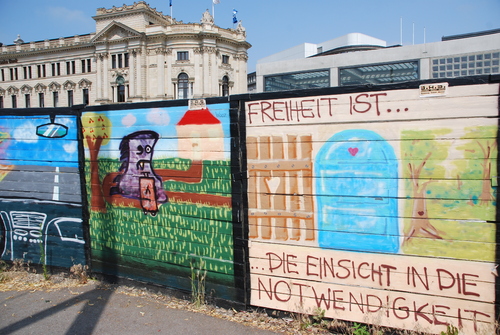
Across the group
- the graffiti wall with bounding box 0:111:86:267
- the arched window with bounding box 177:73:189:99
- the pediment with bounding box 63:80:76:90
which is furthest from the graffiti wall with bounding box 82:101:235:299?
the pediment with bounding box 63:80:76:90

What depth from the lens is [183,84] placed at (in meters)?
56.6

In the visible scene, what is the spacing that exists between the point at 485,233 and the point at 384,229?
707 mm

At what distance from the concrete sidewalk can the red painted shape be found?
195 centimetres

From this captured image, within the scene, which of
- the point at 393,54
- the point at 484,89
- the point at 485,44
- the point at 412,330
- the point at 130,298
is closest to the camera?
the point at 484,89

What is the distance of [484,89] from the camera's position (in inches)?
105

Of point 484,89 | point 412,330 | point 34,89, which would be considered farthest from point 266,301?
point 34,89

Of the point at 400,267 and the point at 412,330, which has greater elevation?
the point at 400,267

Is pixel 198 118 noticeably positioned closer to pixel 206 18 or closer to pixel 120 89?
pixel 206 18

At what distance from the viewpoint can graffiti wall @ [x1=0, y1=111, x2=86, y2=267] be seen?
4578mm

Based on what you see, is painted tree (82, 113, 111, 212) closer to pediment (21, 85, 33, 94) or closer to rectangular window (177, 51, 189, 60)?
rectangular window (177, 51, 189, 60)

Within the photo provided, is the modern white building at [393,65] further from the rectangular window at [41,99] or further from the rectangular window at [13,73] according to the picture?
the rectangular window at [13,73]

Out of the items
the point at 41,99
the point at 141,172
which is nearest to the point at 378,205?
the point at 141,172

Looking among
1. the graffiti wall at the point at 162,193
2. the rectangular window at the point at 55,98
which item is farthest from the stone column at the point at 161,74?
the graffiti wall at the point at 162,193

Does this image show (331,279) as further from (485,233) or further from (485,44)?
(485,44)
